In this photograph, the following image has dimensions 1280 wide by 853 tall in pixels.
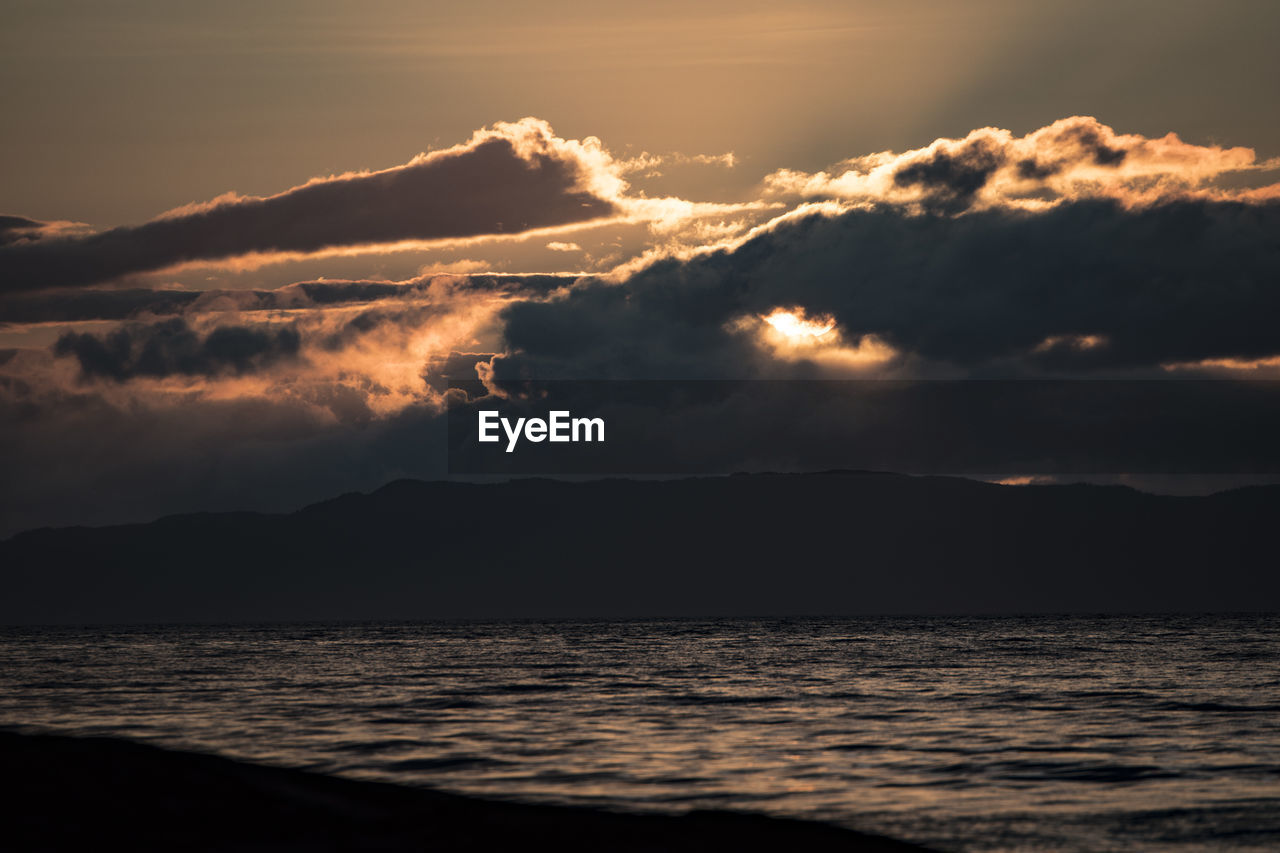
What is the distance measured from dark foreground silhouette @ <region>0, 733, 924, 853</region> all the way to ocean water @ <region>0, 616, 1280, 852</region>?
1.83 metres

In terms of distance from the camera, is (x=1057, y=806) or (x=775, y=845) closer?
(x=775, y=845)

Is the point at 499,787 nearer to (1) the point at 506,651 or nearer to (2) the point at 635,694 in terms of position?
(2) the point at 635,694

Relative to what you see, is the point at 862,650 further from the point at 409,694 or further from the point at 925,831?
the point at 925,831

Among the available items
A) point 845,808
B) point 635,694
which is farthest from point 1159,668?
point 845,808

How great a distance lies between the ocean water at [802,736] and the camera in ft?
79.0

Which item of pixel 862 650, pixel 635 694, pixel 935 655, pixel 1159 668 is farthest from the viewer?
pixel 862 650

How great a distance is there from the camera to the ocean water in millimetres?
24094

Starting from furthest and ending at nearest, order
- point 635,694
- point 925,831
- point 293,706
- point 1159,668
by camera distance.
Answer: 1. point 1159,668
2. point 635,694
3. point 293,706
4. point 925,831

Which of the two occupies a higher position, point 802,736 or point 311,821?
point 311,821

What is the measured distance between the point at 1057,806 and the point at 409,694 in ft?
112

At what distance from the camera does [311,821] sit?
21.9 meters

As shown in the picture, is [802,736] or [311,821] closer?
[311,821]

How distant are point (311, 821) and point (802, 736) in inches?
690

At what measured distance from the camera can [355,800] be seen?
24.0 metres
